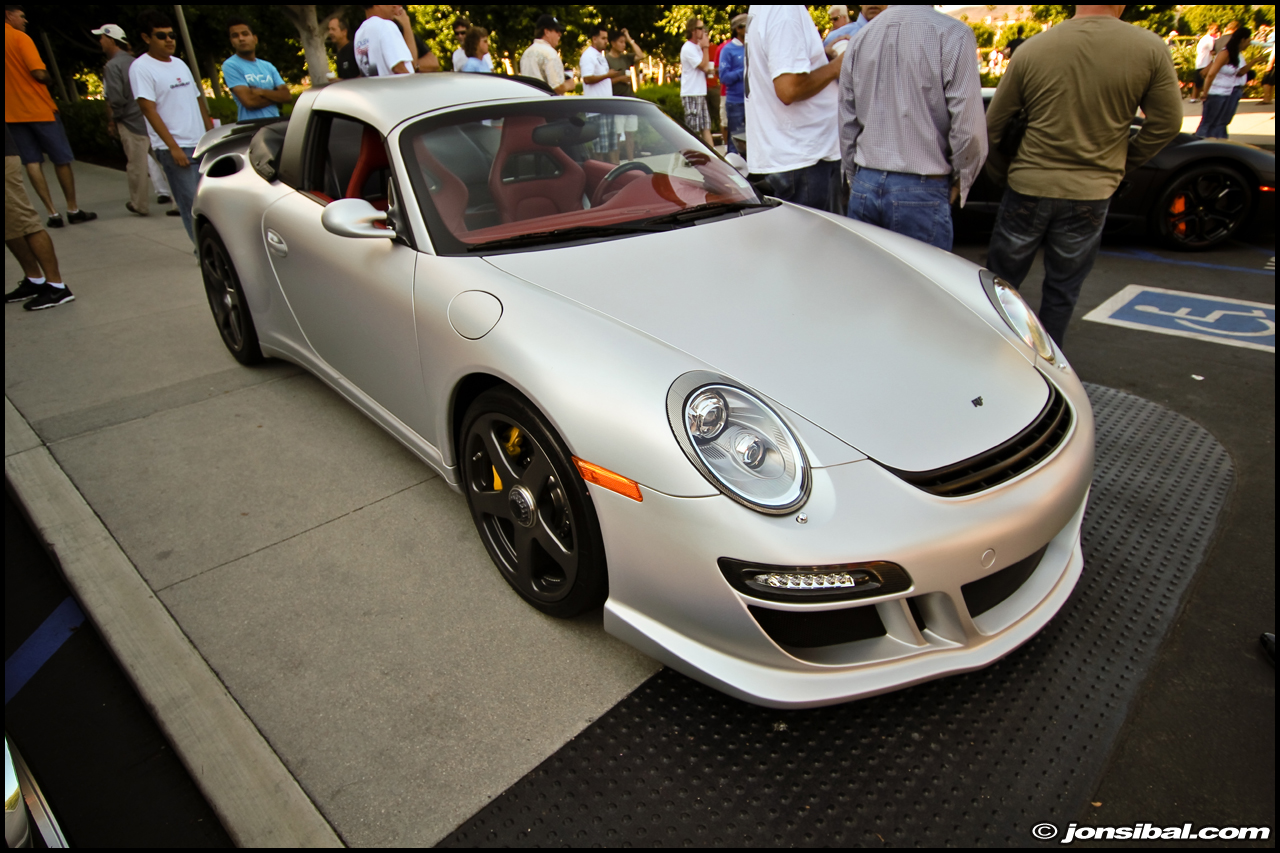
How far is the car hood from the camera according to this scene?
1.85m

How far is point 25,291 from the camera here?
5.37 metres

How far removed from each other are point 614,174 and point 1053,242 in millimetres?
2165

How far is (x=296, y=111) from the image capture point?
11.0 feet

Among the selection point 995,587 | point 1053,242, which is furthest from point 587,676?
point 1053,242

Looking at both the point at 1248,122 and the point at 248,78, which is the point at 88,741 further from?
the point at 1248,122

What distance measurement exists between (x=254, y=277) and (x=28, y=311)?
9.56ft

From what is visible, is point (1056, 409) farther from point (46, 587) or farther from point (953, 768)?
point (46, 587)

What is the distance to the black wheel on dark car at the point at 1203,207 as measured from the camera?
585 cm

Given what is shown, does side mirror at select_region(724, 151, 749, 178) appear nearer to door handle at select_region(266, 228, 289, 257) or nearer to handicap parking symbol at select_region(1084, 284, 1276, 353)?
door handle at select_region(266, 228, 289, 257)

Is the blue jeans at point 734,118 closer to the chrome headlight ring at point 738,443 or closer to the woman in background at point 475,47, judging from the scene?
the woman in background at point 475,47

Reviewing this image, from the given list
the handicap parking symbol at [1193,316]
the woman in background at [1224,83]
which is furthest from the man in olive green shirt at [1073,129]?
the woman in background at [1224,83]

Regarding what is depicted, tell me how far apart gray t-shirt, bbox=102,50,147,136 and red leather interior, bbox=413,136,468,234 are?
278 inches

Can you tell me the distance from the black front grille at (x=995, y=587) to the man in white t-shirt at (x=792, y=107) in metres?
2.94

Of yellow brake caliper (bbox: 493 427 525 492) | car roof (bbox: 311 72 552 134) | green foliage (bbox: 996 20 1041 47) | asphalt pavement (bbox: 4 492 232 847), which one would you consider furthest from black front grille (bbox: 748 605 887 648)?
green foliage (bbox: 996 20 1041 47)
